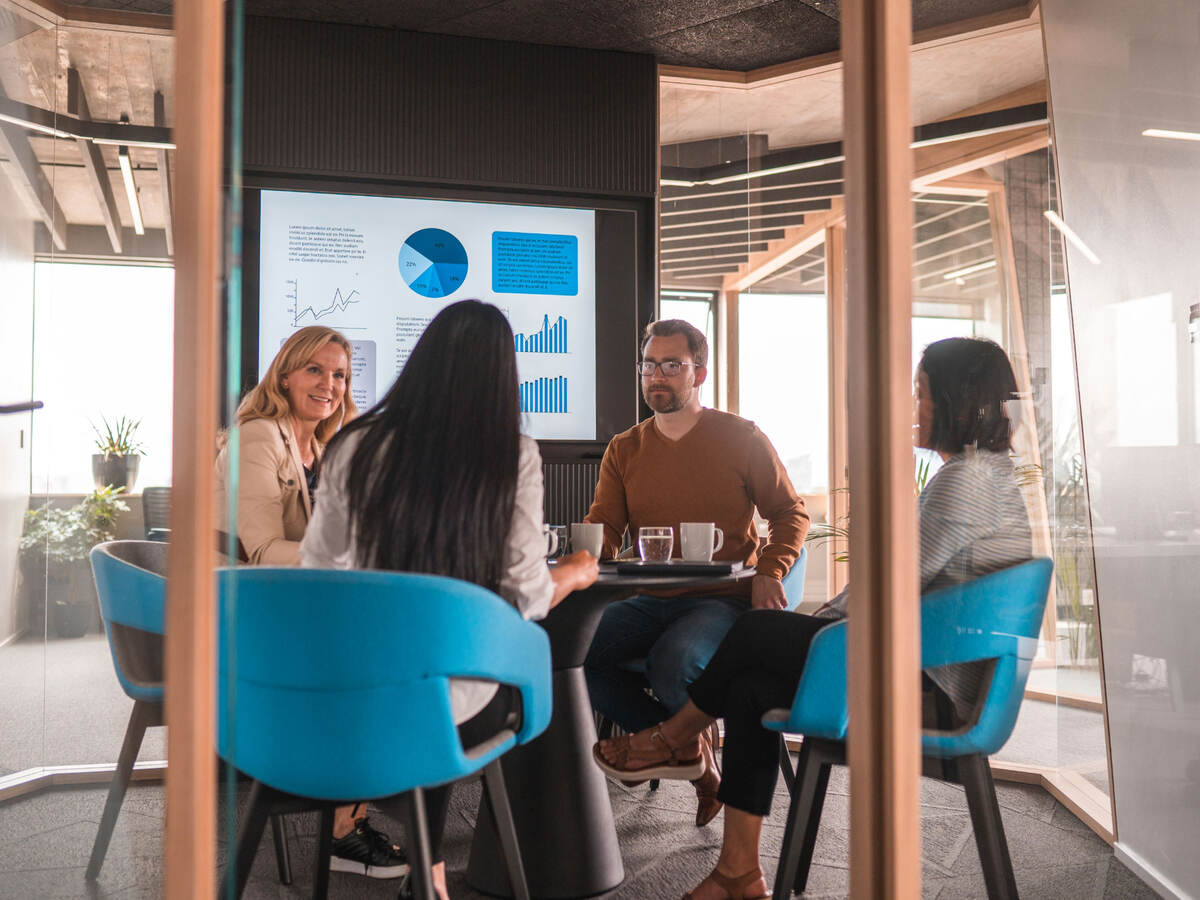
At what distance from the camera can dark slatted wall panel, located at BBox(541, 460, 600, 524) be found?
4469mm

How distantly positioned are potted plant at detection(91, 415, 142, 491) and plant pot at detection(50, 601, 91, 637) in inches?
9.0

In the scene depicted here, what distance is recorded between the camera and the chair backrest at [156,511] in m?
1.58

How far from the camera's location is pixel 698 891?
257 cm

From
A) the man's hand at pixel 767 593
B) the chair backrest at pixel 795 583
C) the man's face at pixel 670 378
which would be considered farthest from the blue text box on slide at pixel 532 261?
the man's hand at pixel 767 593

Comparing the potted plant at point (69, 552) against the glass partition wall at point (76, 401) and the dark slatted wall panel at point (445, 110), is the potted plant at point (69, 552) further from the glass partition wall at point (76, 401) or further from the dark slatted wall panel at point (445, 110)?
the dark slatted wall panel at point (445, 110)

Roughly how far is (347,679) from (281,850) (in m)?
0.36

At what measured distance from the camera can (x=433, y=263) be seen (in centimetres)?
448

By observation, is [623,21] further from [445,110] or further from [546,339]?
[546,339]

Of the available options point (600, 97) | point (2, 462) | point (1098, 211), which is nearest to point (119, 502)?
point (2, 462)

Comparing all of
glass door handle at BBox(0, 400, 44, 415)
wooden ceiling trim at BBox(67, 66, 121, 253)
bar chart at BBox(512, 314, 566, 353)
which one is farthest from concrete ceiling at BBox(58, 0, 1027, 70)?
glass door handle at BBox(0, 400, 44, 415)

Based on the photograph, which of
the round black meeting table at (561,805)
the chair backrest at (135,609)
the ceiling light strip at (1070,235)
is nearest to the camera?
the chair backrest at (135,609)

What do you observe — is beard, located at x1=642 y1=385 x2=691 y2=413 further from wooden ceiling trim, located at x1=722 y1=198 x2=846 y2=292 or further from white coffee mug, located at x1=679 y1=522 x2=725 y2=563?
wooden ceiling trim, located at x1=722 y1=198 x2=846 y2=292

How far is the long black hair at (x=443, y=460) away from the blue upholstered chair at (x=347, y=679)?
224mm

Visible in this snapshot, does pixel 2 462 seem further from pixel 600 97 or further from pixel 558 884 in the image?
pixel 600 97
